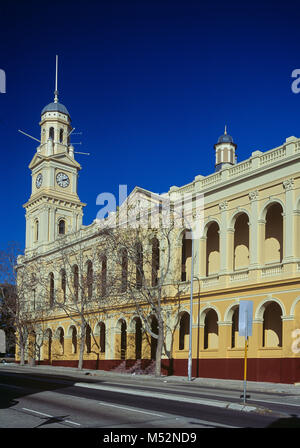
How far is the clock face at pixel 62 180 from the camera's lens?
6009 cm

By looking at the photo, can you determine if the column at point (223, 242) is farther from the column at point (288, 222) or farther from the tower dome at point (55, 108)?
the tower dome at point (55, 108)

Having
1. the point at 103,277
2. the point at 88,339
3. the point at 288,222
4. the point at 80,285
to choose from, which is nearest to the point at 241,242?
the point at 288,222

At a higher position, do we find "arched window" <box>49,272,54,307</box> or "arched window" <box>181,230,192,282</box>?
"arched window" <box>181,230,192,282</box>

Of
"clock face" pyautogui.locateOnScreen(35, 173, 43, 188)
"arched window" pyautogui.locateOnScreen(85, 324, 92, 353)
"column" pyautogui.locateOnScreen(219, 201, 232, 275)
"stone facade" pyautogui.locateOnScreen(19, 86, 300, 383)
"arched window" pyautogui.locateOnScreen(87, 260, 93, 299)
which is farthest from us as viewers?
"clock face" pyautogui.locateOnScreen(35, 173, 43, 188)

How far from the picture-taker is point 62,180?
198ft

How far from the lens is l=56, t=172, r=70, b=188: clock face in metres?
60.1

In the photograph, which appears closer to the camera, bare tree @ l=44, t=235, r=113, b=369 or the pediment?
bare tree @ l=44, t=235, r=113, b=369

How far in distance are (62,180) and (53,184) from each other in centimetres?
133

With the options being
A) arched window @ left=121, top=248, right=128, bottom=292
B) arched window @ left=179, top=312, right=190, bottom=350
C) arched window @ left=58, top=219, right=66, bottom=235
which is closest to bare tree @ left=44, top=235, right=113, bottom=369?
arched window @ left=121, top=248, right=128, bottom=292

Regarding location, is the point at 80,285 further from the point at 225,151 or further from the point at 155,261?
the point at 225,151

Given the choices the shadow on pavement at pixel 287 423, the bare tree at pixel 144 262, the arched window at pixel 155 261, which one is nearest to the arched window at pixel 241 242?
the bare tree at pixel 144 262

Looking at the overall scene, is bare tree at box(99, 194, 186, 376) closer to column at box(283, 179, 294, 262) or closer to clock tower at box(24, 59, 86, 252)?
column at box(283, 179, 294, 262)
